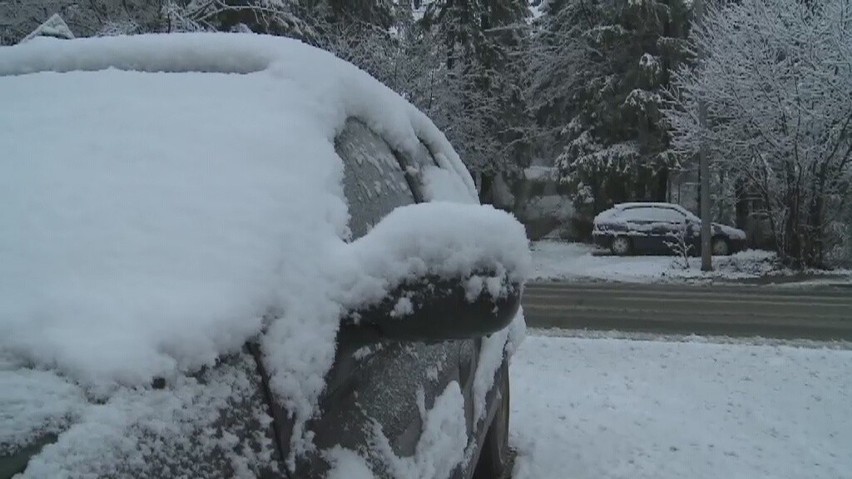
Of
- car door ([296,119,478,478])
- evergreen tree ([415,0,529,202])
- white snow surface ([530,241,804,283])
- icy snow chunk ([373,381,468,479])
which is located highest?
evergreen tree ([415,0,529,202])

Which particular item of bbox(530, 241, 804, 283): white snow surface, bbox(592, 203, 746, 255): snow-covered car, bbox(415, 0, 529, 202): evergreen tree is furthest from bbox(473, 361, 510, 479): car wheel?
bbox(415, 0, 529, 202): evergreen tree

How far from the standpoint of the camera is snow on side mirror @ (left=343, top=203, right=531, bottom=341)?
138cm

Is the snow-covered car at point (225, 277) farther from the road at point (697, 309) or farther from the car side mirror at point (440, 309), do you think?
the road at point (697, 309)

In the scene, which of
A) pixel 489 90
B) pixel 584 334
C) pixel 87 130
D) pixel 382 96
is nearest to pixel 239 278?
pixel 87 130

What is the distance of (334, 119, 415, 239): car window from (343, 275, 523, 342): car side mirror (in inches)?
14.3

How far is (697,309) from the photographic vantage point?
10750 mm

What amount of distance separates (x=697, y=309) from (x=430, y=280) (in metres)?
10.2

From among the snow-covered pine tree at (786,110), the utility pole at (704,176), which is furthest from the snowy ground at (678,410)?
the snow-covered pine tree at (786,110)

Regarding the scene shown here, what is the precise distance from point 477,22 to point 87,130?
82.2 ft

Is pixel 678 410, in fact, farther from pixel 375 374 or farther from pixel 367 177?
pixel 375 374

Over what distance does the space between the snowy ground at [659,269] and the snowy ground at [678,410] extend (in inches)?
322

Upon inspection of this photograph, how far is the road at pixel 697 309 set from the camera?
30.0 ft

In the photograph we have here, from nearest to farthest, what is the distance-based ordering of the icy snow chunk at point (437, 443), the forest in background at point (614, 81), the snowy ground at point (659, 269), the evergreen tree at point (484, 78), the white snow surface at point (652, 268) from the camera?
1. the icy snow chunk at point (437, 443)
2. the forest in background at point (614, 81)
3. the snowy ground at point (659, 269)
4. the white snow surface at point (652, 268)
5. the evergreen tree at point (484, 78)

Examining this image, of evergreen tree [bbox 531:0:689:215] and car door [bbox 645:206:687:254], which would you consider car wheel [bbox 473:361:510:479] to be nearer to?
car door [bbox 645:206:687:254]
